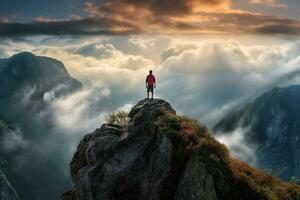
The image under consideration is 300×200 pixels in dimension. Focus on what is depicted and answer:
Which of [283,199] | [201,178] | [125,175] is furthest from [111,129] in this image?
[283,199]

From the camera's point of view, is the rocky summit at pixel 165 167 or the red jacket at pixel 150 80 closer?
the rocky summit at pixel 165 167

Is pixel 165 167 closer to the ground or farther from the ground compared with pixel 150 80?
closer to the ground

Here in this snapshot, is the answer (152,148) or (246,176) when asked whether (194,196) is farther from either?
(152,148)

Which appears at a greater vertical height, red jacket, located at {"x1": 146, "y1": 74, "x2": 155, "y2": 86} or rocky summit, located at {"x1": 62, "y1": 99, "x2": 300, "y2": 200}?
red jacket, located at {"x1": 146, "y1": 74, "x2": 155, "y2": 86}

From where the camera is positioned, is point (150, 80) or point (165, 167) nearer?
point (165, 167)

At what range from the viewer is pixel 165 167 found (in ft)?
160

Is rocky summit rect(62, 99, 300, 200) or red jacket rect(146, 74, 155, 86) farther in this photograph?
red jacket rect(146, 74, 155, 86)

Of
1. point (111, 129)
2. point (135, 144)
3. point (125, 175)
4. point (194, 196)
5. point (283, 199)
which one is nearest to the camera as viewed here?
point (194, 196)

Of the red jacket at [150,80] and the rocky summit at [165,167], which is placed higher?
the red jacket at [150,80]

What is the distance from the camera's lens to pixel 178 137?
49906 millimetres

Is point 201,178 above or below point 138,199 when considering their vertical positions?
above

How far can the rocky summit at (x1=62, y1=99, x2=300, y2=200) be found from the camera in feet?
145

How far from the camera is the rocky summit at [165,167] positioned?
44156 mm

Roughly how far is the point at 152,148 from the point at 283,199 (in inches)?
585
